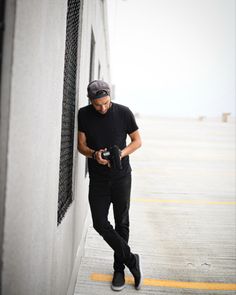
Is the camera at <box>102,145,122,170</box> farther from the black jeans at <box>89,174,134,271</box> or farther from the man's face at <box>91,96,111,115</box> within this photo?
the man's face at <box>91,96,111,115</box>

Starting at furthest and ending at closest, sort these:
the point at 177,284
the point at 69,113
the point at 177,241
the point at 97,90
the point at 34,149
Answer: the point at 177,241 < the point at 177,284 < the point at 69,113 < the point at 97,90 < the point at 34,149

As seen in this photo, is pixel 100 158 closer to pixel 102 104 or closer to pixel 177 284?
pixel 102 104

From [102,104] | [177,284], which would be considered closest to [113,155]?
[102,104]

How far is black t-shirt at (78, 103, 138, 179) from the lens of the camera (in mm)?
2619

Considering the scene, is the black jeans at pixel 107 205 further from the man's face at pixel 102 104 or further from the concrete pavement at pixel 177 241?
the man's face at pixel 102 104

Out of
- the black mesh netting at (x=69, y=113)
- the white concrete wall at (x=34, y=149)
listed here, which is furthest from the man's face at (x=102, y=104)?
the white concrete wall at (x=34, y=149)

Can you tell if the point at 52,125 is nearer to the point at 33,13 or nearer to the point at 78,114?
the point at 33,13

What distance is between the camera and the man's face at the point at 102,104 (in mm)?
2459

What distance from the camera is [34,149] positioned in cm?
125

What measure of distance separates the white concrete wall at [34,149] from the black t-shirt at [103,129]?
0.89m

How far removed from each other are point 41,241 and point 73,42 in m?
1.98

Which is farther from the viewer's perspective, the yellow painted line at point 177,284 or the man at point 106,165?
the yellow painted line at point 177,284

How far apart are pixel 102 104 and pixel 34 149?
1.35 m

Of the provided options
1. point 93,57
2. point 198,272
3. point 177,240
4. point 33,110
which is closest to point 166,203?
point 177,240
